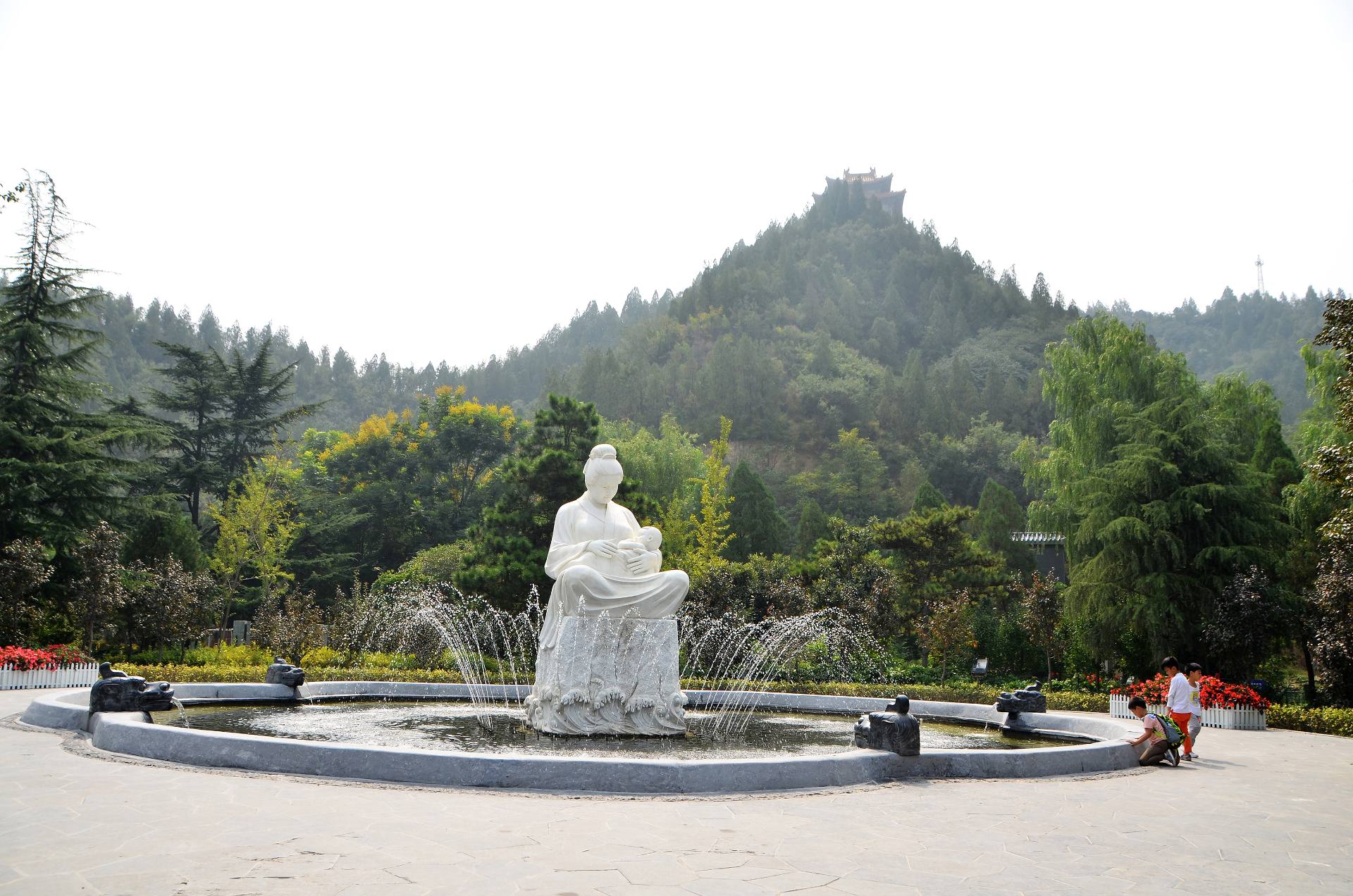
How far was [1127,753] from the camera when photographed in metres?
9.21

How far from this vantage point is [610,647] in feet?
33.2

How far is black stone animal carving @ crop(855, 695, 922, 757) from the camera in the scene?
310 inches

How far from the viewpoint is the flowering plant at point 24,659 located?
16797mm

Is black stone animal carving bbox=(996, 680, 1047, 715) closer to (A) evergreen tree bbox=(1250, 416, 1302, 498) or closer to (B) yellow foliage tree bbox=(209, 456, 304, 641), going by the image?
(A) evergreen tree bbox=(1250, 416, 1302, 498)

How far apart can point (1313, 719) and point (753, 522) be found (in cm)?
2555

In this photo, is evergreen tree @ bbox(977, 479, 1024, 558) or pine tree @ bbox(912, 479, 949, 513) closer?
evergreen tree @ bbox(977, 479, 1024, 558)

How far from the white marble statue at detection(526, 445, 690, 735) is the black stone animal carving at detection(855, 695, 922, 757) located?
2.65 m

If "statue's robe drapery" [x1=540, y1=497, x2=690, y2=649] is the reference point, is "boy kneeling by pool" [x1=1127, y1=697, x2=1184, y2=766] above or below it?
below

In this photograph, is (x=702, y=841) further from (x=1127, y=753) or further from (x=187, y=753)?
(x=1127, y=753)

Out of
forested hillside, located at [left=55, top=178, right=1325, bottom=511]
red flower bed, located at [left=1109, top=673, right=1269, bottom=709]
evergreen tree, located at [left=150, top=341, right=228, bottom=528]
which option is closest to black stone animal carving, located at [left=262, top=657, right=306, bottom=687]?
red flower bed, located at [left=1109, top=673, right=1269, bottom=709]

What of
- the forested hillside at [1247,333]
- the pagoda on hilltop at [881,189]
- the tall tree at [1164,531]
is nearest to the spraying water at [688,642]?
the tall tree at [1164,531]

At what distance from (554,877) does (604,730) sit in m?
5.39

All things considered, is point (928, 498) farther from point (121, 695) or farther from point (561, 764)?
point (561, 764)

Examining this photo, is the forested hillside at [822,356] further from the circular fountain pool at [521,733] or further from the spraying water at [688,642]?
the circular fountain pool at [521,733]
